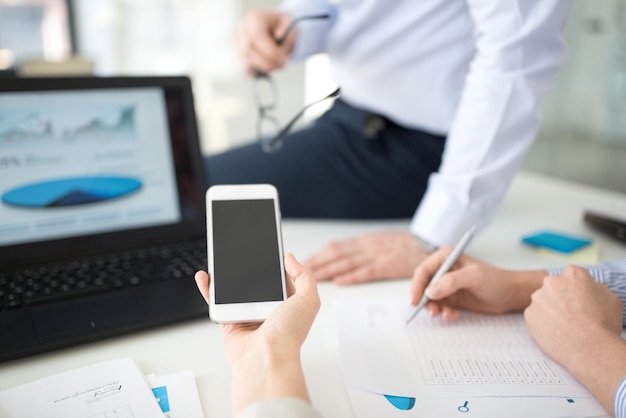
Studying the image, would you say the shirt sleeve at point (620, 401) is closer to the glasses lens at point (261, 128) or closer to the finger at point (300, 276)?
the finger at point (300, 276)

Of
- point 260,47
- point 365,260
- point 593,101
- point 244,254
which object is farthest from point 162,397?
point 593,101

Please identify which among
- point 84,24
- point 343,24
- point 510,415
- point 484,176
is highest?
point 84,24

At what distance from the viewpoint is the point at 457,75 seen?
0.92m

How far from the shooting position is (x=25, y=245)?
2.28 ft

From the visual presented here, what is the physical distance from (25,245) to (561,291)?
682 millimetres

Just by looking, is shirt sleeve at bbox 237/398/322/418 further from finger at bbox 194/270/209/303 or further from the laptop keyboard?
the laptop keyboard

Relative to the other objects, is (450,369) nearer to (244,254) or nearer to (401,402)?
(401,402)

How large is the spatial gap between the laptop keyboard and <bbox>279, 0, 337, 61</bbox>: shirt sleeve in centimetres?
49

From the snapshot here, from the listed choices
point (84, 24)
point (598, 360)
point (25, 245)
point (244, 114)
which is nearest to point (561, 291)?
point (598, 360)

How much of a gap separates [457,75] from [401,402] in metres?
0.65

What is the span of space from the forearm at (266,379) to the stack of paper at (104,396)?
8 centimetres

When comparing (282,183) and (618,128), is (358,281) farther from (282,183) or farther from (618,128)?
(618,128)

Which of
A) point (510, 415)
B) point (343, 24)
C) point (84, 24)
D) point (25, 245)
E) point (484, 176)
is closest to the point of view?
point (510, 415)

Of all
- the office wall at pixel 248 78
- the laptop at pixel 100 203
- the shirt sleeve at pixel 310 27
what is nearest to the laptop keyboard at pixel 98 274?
the laptop at pixel 100 203
